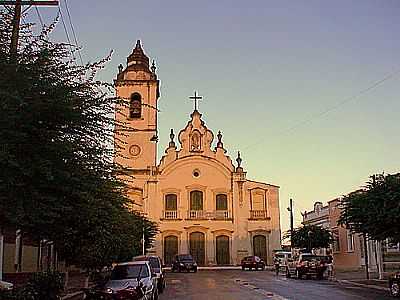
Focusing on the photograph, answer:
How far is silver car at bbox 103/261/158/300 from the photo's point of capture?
18.4 meters

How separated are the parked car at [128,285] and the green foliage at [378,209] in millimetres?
12461

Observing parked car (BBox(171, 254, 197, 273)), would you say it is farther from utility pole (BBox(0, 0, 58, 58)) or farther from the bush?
utility pole (BBox(0, 0, 58, 58))

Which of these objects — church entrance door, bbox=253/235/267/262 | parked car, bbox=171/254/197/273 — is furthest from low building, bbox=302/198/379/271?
parked car, bbox=171/254/197/273

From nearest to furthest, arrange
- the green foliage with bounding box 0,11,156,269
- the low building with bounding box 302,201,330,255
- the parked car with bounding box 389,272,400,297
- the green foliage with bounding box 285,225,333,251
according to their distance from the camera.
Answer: the green foliage with bounding box 0,11,156,269
the parked car with bounding box 389,272,400,297
the green foliage with bounding box 285,225,333,251
the low building with bounding box 302,201,330,255

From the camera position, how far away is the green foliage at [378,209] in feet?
91.5

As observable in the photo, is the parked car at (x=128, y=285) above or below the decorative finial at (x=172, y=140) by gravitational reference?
below

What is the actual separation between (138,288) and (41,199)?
722 centimetres

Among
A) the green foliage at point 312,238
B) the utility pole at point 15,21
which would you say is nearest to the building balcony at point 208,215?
the green foliage at point 312,238

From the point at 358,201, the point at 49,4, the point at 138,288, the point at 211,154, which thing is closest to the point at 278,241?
the point at 211,154

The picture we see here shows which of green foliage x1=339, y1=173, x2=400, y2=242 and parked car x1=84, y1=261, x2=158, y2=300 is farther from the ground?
green foliage x1=339, y1=173, x2=400, y2=242

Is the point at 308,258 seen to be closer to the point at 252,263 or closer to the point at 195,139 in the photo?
the point at 252,263

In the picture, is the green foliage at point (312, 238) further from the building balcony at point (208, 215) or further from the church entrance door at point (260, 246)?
the building balcony at point (208, 215)

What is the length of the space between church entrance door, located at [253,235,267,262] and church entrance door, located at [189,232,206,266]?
5.69 m

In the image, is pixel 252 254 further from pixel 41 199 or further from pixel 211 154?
pixel 41 199
